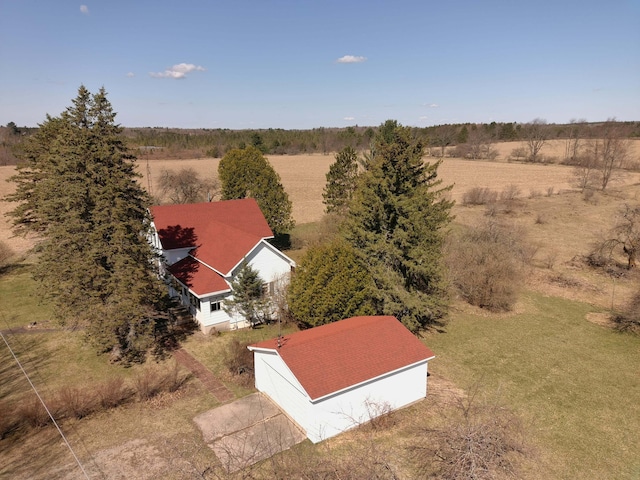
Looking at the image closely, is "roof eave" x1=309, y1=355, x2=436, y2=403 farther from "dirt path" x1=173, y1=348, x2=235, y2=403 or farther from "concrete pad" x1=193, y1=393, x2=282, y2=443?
"dirt path" x1=173, y1=348, x2=235, y2=403

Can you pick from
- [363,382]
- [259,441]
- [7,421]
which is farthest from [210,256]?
[363,382]

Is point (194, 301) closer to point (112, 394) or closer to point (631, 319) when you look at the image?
point (112, 394)

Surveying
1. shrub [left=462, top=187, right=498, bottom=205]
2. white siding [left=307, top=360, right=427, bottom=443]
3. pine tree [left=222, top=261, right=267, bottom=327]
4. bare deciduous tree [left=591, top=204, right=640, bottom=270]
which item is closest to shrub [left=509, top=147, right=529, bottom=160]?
shrub [left=462, top=187, right=498, bottom=205]

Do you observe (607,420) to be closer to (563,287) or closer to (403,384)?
(403,384)

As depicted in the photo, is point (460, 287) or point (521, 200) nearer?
point (460, 287)

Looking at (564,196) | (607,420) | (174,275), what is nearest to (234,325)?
(174,275)

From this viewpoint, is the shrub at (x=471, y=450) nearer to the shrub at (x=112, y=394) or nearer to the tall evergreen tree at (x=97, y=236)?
the shrub at (x=112, y=394)
